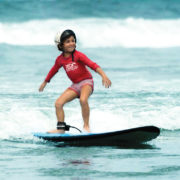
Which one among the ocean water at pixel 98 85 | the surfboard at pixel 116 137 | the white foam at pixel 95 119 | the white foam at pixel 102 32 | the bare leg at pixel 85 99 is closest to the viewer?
the ocean water at pixel 98 85

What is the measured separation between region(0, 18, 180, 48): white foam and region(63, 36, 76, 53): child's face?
1779cm

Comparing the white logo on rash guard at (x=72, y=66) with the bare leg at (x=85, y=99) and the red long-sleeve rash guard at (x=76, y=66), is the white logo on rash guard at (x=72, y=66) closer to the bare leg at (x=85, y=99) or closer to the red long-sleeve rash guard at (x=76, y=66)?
the red long-sleeve rash guard at (x=76, y=66)

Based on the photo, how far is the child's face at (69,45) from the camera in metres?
7.72

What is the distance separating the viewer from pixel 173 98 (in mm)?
11656

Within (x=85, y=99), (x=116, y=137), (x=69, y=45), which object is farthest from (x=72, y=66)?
(x=116, y=137)

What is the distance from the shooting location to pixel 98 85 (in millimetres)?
13914

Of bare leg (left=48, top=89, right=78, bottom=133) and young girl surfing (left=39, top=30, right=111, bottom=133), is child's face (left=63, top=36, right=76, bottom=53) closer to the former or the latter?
young girl surfing (left=39, top=30, right=111, bottom=133)

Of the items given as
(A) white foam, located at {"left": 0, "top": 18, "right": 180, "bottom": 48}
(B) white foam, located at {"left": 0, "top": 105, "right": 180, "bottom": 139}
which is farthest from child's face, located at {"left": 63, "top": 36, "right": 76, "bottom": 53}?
(A) white foam, located at {"left": 0, "top": 18, "right": 180, "bottom": 48}

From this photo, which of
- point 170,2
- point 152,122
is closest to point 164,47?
point 170,2

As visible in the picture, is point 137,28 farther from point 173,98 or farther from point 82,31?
point 173,98

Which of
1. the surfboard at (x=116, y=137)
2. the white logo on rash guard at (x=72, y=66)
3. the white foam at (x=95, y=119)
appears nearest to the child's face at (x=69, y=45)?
the white logo on rash guard at (x=72, y=66)

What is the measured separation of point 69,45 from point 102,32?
21106 mm

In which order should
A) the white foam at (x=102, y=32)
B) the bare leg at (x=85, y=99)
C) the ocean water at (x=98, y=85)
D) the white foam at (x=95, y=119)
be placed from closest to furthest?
the ocean water at (x=98, y=85)
the bare leg at (x=85, y=99)
the white foam at (x=95, y=119)
the white foam at (x=102, y=32)

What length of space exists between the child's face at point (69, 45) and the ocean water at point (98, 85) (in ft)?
4.06
